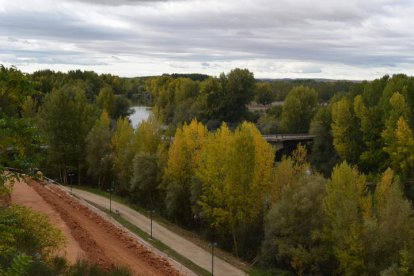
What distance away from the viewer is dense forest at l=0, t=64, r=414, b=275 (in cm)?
2964

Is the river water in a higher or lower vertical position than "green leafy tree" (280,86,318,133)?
lower

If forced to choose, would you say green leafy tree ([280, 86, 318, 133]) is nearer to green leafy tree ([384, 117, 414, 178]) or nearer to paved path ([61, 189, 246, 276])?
green leafy tree ([384, 117, 414, 178])

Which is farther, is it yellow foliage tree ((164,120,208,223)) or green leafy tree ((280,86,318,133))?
green leafy tree ((280,86,318,133))

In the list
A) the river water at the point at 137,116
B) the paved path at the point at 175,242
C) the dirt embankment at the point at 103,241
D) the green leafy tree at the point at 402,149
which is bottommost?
the paved path at the point at 175,242

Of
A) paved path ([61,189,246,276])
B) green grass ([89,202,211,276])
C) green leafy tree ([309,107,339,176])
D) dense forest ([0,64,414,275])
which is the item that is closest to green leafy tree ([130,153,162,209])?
dense forest ([0,64,414,275])

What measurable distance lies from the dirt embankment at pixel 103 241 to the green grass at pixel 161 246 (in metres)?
1.84

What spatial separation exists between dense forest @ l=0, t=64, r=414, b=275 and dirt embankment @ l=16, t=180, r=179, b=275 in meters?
6.27

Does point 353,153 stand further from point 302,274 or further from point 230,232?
point 302,274

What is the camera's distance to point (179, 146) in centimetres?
4491

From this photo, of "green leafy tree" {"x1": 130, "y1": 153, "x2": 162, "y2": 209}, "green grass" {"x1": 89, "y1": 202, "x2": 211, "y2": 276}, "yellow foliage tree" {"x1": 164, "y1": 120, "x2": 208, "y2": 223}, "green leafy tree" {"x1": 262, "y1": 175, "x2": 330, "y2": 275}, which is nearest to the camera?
"green leafy tree" {"x1": 262, "y1": 175, "x2": 330, "y2": 275}

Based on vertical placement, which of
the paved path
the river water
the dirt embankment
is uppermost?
the river water

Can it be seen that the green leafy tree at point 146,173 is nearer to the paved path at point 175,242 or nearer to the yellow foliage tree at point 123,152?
the paved path at point 175,242

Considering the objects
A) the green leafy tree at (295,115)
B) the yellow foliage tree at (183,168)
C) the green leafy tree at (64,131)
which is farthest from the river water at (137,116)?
the yellow foliage tree at (183,168)

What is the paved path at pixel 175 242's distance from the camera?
1384 inches
